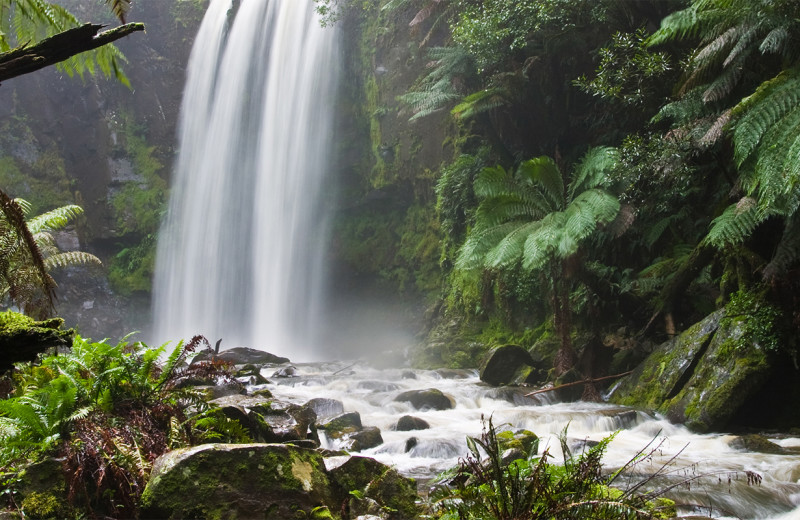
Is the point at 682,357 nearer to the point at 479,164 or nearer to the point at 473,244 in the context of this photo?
the point at 473,244

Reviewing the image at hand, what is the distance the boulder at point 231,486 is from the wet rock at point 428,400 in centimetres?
503

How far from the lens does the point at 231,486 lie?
279 cm

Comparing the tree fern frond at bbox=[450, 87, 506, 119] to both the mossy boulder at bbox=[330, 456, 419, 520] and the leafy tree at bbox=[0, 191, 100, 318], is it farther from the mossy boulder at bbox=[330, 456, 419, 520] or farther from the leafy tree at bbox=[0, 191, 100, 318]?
the mossy boulder at bbox=[330, 456, 419, 520]

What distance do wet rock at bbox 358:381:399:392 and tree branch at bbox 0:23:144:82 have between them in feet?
26.4

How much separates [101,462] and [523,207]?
284 inches

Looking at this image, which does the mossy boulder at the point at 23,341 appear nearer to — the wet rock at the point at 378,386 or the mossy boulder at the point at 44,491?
the mossy boulder at the point at 44,491

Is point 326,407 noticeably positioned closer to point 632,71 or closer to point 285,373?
point 285,373

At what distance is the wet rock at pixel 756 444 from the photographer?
4986 millimetres

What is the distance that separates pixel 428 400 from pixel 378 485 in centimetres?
486

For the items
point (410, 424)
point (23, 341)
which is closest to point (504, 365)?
point (410, 424)

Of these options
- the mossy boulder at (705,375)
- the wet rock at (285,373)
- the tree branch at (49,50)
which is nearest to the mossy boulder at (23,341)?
the tree branch at (49,50)

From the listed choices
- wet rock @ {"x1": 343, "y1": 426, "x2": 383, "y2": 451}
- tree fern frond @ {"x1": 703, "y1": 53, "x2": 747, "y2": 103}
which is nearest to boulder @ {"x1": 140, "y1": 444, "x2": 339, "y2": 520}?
wet rock @ {"x1": 343, "y1": 426, "x2": 383, "y2": 451}

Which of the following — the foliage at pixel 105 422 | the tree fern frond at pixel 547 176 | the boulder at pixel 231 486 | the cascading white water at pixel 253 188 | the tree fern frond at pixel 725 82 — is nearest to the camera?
the boulder at pixel 231 486

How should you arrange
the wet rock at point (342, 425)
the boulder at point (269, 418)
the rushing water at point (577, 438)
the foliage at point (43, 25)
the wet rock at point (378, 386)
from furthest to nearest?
the wet rock at point (378, 386) < the wet rock at point (342, 425) < the boulder at point (269, 418) < the rushing water at point (577, 438) < the foliage at point (43, 25)
